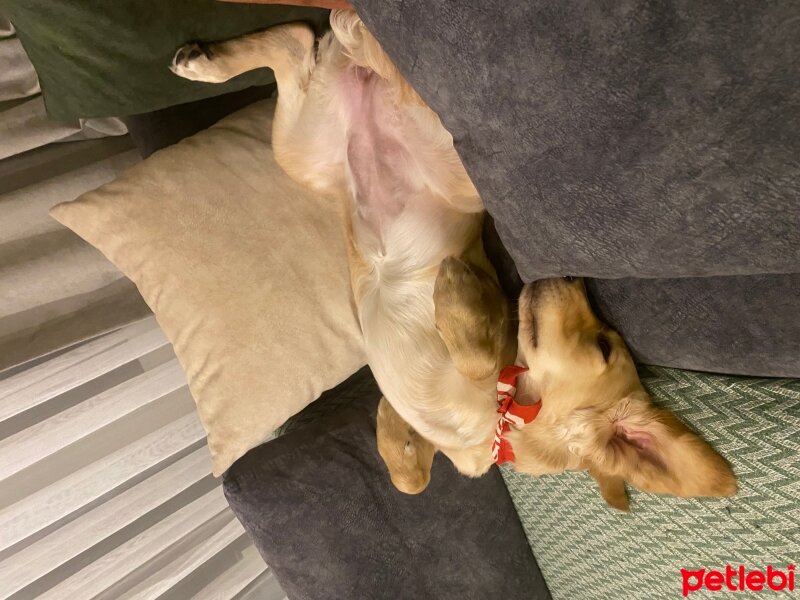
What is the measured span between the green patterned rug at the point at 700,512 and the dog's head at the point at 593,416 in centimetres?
5

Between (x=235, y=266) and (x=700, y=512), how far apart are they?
46.2 inches

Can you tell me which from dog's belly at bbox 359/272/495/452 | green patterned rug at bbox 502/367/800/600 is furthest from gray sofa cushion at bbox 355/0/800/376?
dog's belly at bbox 359/272/495/452

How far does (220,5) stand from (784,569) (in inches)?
61.2

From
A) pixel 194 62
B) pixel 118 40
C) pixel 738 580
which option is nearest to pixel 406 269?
pixel 194 62

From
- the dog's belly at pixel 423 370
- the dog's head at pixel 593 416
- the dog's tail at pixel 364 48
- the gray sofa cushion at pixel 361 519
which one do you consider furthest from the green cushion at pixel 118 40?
the gray sofa cushion at pixel 361 519

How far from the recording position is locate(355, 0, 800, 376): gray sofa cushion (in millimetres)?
607

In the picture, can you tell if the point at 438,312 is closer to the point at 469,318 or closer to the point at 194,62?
the point at 469,318

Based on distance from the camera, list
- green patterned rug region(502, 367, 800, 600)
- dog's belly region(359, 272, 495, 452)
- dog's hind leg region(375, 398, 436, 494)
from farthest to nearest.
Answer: dog's hind leg region(375, 398, 436, 494) → dog's belly region(359, 272, 495, 452) → green patterned rug region(502, 367, 800, 600)

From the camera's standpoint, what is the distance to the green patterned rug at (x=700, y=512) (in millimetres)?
1048

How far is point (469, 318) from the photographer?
1.24m

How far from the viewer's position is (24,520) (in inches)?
56.5

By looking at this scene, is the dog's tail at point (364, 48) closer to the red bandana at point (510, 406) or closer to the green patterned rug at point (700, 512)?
the red bandana at point (510, 406)

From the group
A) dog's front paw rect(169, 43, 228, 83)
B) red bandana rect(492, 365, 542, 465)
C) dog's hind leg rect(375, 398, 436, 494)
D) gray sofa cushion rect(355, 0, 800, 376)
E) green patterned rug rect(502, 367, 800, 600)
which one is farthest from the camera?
dog's hind leg rect(375, 398, 436, 494)

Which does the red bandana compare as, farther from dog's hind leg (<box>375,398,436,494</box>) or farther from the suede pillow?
the suede pillow
